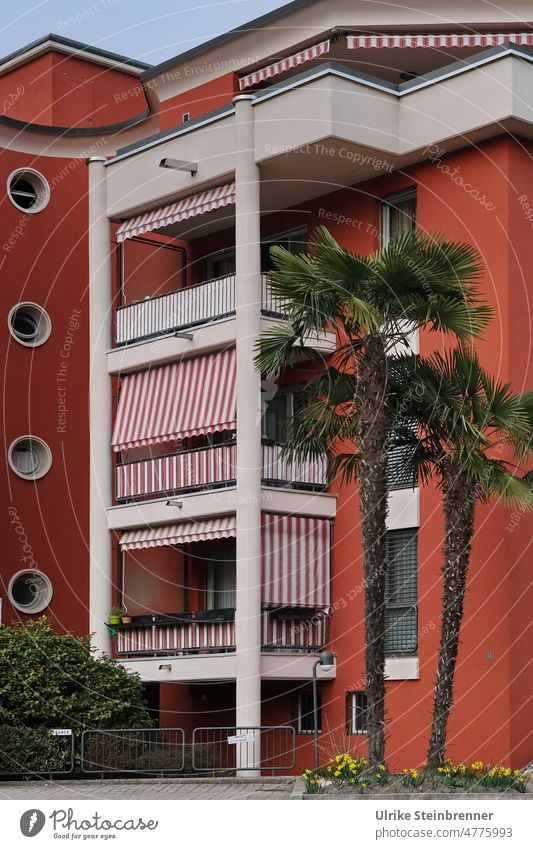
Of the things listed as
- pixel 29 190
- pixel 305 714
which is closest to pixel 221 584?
pixel 305 714

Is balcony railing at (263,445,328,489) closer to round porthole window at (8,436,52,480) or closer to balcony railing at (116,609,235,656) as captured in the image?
balcony railing at (116,609,235,656)

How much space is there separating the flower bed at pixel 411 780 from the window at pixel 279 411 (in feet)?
34.9

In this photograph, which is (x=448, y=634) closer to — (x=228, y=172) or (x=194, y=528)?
(x=194, y=528)

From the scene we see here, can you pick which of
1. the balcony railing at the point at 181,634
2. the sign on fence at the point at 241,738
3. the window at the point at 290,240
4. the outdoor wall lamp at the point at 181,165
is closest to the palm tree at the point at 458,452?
the sign on fence at the point at 241,738

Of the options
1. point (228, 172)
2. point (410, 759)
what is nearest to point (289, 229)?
point (228, 172)

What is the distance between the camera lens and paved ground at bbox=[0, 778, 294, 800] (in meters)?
22.5

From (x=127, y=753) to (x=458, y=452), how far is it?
8435 millimetres

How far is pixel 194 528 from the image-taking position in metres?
28.9

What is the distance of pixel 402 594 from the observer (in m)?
27.0

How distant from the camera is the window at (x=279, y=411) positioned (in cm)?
3022

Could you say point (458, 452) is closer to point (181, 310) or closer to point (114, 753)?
point (114, 753)

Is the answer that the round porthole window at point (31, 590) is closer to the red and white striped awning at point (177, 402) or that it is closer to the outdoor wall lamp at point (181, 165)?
the red and white striped awning at point (177, 402)

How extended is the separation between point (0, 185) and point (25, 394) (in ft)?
14.6
